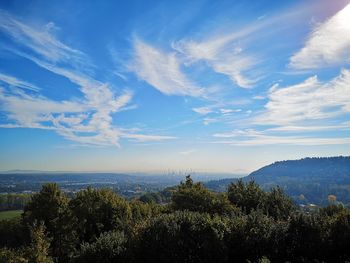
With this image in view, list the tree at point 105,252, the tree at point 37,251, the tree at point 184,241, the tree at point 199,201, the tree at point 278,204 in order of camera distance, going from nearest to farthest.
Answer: the tree at point 37,251
the tree at point 184,241
the tree at point 105,252
the tree at point 199,201
the tree at point 278,204

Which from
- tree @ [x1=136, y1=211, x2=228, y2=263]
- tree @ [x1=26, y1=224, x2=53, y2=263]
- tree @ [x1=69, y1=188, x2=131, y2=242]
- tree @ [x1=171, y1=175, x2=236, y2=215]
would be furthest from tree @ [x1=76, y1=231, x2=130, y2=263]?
tree @ [x1=171, y1=175, x2=236, y2=215]

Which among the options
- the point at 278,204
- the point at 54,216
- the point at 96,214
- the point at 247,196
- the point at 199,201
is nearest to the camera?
the point at 54,216

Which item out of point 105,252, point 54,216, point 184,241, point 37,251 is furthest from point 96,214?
point 184,241

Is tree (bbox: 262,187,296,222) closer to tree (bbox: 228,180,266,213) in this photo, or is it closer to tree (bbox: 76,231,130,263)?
tree (bbox: 228,180,266,213)

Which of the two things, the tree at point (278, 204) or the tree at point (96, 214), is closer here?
the tree at point (96, 214)

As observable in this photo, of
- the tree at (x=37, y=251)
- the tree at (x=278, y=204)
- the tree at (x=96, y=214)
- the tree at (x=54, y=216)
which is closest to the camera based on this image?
the tree at (x=37, y=251)

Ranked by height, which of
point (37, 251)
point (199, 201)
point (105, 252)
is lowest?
point (105, 252)

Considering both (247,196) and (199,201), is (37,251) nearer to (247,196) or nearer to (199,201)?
(199,201)

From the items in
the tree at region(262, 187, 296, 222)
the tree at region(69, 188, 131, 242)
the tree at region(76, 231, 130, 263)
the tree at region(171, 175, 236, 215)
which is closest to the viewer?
the tree at region(76, 231, 130, 263)

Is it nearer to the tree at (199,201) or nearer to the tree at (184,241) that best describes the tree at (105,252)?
the tree at (184,241)

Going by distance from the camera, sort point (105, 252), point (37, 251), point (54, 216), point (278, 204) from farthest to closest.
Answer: point (278, 204)
point (54, 216)
point (105, 252)
point (37, 251)

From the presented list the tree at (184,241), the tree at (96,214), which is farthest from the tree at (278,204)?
the tree at (184,241)

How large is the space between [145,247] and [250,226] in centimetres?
810

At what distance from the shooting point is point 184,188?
160 ft
